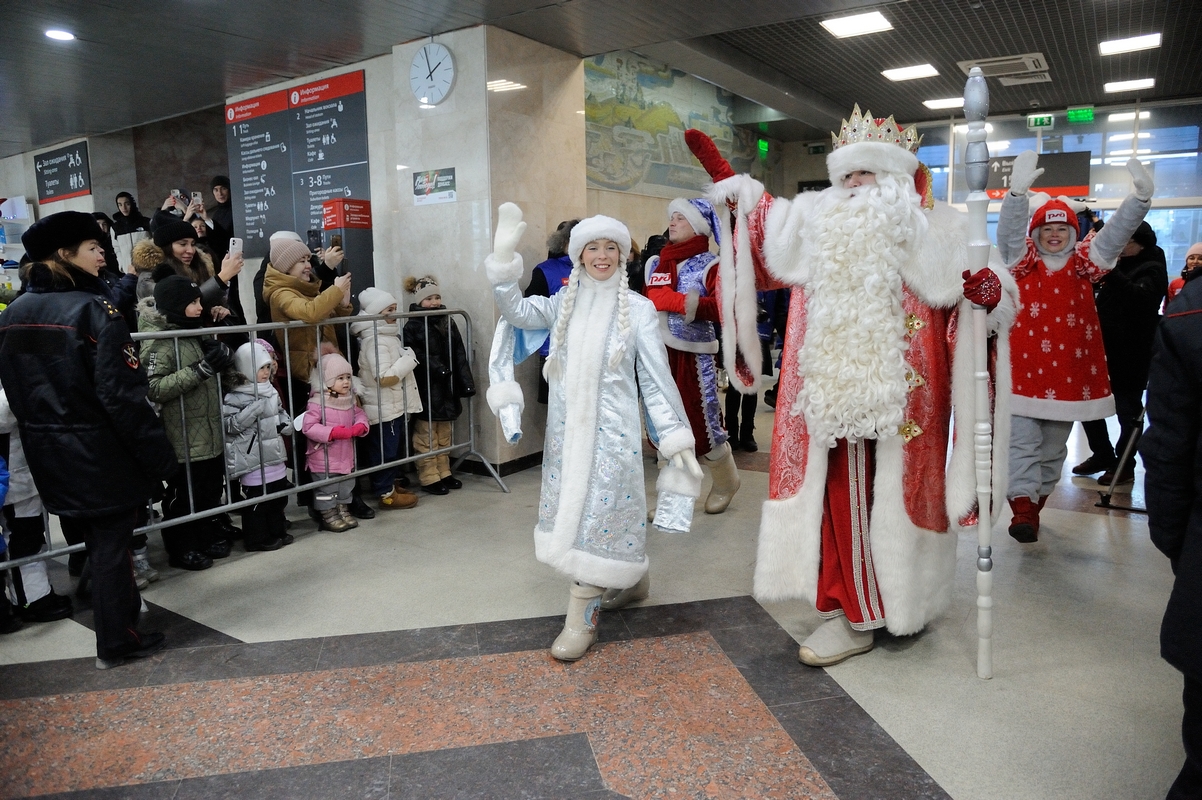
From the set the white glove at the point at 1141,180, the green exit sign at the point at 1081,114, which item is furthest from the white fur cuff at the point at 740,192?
the green exit sign at the point at 1081,114

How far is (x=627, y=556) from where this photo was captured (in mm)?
2900

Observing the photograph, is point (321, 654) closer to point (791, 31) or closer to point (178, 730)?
point (178, 730)

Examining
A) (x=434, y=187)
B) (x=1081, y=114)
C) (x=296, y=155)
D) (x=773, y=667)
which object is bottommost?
(x=773, y=667)

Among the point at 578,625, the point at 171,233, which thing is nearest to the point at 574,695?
the point at 578,625

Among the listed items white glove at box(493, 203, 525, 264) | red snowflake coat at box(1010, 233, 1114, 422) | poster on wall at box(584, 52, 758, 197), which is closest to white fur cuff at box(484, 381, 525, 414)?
white glove at box(493, 203, 525, 264)

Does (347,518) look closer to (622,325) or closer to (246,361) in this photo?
(246,361)

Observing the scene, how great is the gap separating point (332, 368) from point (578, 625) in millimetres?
2270

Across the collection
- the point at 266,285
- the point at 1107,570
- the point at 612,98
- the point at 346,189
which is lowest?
the point at 1107,570

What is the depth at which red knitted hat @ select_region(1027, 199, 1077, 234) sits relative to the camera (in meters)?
3.78

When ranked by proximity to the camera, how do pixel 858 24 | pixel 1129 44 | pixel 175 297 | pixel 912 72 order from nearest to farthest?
pixel 175 297 < pixel 858 24 < pixel 1129 44 < pixel 912 72

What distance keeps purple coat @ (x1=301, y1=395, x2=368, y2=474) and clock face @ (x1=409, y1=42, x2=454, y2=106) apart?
7.48ft

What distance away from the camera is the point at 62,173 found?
928 centimetres

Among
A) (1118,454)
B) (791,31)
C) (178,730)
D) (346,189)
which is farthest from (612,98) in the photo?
(178,730)

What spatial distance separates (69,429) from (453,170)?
10.5 ft
